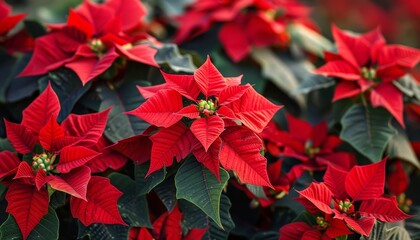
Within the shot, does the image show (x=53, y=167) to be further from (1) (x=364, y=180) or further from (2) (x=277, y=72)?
(2) (x=277, y=72)

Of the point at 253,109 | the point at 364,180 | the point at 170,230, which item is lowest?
the point at 170,230

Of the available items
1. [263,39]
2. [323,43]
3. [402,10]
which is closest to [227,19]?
[263,39]

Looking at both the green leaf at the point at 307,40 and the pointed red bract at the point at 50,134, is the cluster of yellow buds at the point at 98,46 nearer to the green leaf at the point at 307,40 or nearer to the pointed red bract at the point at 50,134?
the pointed red bract at the point at 50,134

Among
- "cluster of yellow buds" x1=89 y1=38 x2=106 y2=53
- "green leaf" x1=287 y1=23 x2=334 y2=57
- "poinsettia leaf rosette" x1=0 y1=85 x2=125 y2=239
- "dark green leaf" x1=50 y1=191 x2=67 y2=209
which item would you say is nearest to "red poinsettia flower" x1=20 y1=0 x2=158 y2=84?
"cluster of yellow buds" x1=89 y1=38 x2=106 y2=53

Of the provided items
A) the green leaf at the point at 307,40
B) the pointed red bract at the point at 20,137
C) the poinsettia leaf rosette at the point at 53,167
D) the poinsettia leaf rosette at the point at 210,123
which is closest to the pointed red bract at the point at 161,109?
the poinsettia leaf rosette at the point at 210,123

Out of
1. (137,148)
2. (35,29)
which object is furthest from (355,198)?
(35,29)
